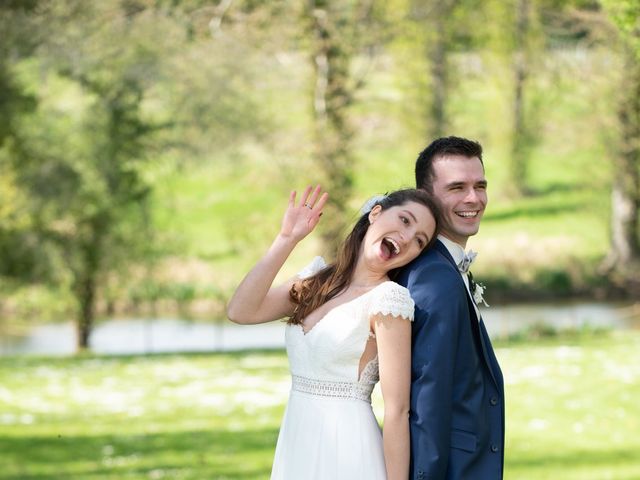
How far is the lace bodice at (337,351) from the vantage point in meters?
4.00

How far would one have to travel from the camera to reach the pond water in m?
28.1

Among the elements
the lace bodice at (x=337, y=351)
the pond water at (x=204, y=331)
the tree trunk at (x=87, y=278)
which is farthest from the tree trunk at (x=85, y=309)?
the lace bodice at (x=337, y=351)

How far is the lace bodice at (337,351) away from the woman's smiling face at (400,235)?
11 cm

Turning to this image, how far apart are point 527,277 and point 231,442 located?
2385cm

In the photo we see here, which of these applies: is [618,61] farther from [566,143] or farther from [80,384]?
[80,384]

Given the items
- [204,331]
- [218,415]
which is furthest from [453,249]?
[204,331]

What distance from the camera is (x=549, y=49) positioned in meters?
37.2

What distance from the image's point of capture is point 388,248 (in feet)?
13.0

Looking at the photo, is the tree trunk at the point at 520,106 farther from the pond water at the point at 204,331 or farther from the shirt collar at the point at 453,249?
the shirt collar at the point at 453,249

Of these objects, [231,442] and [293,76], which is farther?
[293,76]

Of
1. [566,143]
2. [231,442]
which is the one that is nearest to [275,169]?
[566,143]

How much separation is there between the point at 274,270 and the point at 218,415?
10.2 metres

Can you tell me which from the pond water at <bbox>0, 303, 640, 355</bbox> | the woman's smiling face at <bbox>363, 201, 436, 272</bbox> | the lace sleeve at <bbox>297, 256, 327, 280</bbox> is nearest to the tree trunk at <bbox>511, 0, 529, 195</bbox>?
the pond water at <bbox>0, 303, 640, 355</bbox>

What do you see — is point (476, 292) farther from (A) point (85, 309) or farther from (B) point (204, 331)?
(B) point (204, 331)
